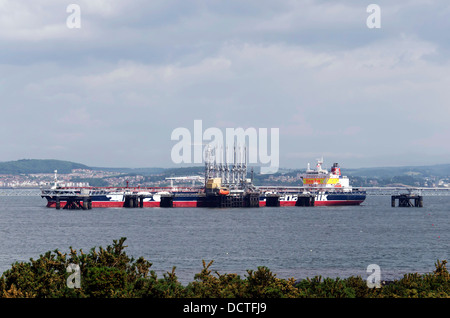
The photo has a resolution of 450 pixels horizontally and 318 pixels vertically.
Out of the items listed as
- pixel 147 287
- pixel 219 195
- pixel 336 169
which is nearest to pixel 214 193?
pixel 219 195

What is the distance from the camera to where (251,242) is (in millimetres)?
76812

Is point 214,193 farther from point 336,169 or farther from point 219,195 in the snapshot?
point 336,169

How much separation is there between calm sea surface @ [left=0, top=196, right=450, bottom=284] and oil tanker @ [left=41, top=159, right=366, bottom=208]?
40.3 m

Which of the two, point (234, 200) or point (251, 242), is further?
point (234, 200)

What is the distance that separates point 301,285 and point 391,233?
2481 inches

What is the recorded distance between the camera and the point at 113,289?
94.3 feet

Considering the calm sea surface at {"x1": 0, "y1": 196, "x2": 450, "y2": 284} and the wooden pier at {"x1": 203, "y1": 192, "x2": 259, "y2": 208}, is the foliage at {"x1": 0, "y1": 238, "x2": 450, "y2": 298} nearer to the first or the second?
the calm sea surface at {"x1": 0, "y1": 196, "x2": 450, "y2": 284}

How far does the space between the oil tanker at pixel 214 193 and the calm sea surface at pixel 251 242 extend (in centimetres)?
4034

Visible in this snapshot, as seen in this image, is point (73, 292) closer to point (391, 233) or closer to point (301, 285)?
point (301, 285)

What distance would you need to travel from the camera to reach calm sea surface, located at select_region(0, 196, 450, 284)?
187ft

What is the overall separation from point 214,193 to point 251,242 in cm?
8239

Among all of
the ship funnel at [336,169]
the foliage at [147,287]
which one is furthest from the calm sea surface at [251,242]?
the ship funnel at [336,169]

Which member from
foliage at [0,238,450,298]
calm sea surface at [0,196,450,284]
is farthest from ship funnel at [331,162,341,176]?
foliage at [0,238,450,298]
